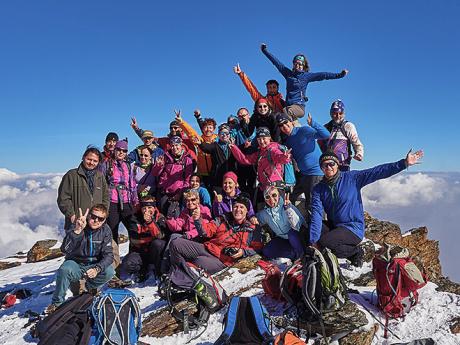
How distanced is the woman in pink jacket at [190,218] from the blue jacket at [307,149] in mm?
3434

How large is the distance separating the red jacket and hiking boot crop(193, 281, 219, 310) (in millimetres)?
1877

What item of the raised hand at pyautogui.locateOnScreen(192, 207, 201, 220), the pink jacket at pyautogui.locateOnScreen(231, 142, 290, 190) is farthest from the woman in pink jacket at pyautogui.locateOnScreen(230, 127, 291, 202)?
the raised hand at pyautogui.locateOnScreen(192, 207, 201, 220)

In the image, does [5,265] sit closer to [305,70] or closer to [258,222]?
[258,222]

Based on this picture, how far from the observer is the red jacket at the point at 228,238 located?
903 cm

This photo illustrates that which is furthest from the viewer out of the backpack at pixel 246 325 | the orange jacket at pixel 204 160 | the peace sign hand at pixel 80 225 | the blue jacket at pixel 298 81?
the blue jacket at pixel 298 81

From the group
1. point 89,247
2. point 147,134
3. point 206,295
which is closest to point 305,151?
point 206,295

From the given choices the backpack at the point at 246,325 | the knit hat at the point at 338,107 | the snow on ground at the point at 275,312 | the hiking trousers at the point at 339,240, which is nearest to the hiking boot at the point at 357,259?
the snow on ground at the point at 275,312

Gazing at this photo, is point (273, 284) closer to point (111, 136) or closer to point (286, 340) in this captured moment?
point (286, 340)

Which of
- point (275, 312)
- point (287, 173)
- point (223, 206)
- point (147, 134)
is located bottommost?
point (275, 312)

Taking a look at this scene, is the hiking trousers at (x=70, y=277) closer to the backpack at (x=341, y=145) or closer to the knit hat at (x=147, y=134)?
the knit hat at (x=147, y=134)

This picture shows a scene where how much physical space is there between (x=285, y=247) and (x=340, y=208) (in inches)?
73.2

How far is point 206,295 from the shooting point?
23.0 ft

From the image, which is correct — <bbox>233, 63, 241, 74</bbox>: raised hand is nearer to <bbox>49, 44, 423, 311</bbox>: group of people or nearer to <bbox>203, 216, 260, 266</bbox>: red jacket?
<bbox>49, 44, 423, 311</bbox>: group of people

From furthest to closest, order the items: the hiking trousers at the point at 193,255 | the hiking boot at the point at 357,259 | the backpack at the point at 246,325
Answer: the hiking trousers at the point at 193,255, the hiking boot at the point at 357,259, the backpack at the point at 246,325
